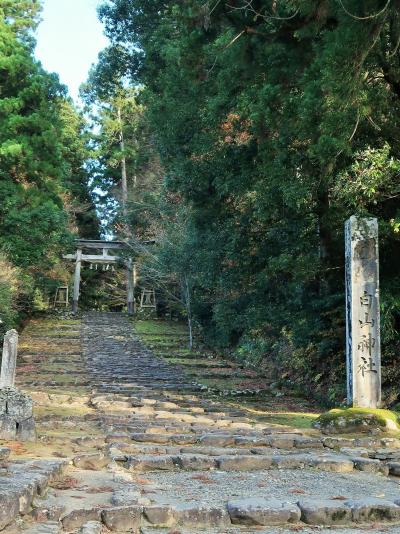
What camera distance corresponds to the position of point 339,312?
1147 centimetres

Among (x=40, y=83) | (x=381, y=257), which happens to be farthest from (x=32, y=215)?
(x=381, y=257)

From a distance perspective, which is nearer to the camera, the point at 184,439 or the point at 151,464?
the point at 151,464

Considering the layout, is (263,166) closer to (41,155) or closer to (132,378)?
(132,378)

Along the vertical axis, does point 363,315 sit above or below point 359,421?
above

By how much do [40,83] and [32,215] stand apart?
4.33 m

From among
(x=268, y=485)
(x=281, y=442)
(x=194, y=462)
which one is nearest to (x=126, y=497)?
(x=268, y=485)

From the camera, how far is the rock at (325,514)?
406cm

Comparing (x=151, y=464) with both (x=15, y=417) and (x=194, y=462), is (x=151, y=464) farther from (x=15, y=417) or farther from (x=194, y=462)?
(x=15, y=417)

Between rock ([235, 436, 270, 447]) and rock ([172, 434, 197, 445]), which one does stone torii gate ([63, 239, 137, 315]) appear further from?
rock ([235, 436, 270, 447])

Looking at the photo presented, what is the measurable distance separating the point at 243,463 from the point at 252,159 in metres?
7.85

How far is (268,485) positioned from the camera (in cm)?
514

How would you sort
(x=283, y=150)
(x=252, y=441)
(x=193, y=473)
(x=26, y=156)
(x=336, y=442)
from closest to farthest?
1. (x=193, y=473)
2. (x=252, y=441)
3. (x=336, y=442)
4. (x=283, y=150)
5. (x=26, y=156)

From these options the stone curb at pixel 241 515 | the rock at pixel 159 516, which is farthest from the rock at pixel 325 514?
the rock at pixel 159 516

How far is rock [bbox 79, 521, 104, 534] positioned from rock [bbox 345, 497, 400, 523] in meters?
1.69
